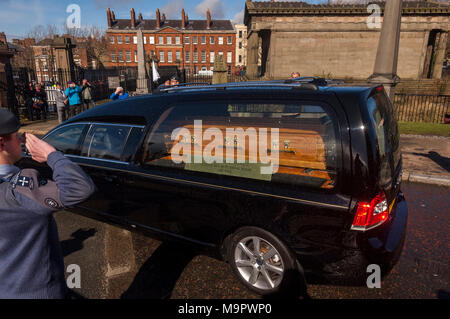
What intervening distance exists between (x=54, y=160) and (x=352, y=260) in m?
2.24

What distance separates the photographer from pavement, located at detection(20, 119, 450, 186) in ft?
19.7

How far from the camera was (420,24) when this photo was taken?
19266mm

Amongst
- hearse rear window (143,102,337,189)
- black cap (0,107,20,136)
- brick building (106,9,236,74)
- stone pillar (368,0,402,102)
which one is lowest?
hearse rear window (143,102,337,189)

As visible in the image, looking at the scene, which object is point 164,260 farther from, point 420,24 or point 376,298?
point 420,24

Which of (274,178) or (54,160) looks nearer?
(54,160)

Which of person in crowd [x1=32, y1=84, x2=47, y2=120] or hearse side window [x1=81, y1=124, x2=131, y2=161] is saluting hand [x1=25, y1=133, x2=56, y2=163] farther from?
person in crowd [x1=32, y1=84, x2=47, y2=120]

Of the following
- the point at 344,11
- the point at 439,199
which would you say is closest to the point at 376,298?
the point at 439,199

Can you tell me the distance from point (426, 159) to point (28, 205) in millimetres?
8296

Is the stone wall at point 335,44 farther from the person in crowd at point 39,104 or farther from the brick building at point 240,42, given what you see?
the brick building at point 240,42

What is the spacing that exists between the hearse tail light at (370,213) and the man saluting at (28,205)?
6.21ft

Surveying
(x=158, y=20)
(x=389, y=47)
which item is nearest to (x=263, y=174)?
(x=389, y=47)

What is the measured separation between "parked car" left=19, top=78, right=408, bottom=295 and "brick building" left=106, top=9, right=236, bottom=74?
68.4 meters

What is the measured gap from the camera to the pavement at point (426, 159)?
6.02 metres

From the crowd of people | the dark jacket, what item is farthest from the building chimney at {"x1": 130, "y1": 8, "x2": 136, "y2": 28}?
the dark jacket
